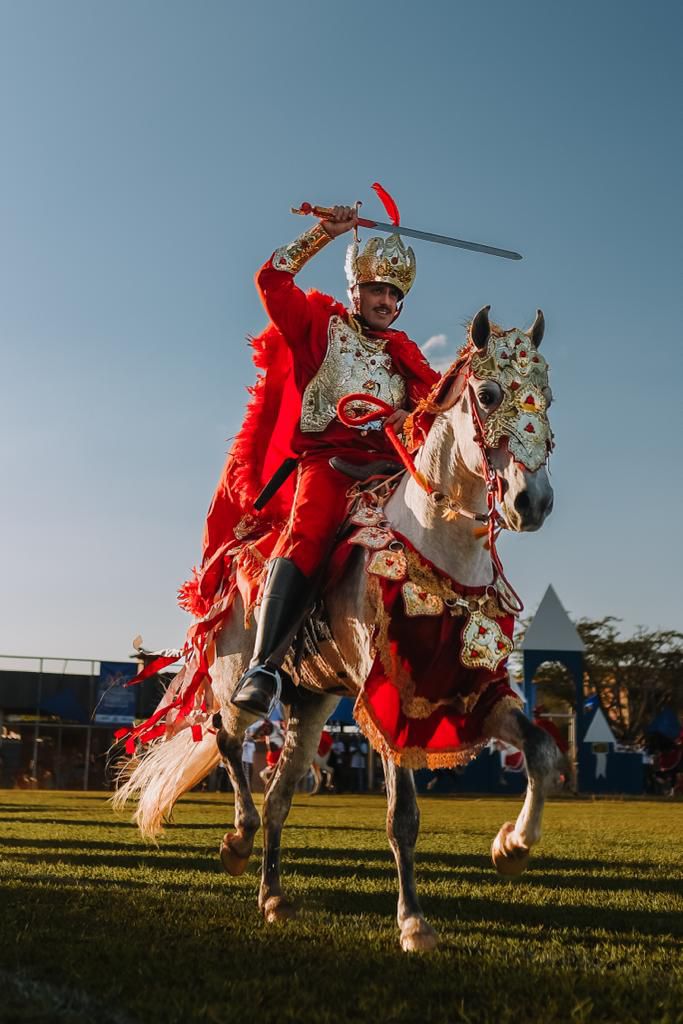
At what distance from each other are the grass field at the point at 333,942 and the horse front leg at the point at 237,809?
0.66ft

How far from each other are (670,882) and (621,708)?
159ft

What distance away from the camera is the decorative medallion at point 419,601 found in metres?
4.80

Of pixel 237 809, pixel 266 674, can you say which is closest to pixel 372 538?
pixel 266 674

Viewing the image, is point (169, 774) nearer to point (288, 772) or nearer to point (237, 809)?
point (237, 809)

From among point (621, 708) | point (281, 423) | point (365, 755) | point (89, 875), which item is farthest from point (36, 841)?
point (621, 708)

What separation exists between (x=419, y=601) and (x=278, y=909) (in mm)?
1846

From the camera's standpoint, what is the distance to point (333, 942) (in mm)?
4531

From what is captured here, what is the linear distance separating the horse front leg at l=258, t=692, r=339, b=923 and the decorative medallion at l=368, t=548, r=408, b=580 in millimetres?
1752

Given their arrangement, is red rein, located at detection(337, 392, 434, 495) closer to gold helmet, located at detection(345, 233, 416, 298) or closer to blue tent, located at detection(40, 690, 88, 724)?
gold helmet, located at detection(345, 233, 416, 298)

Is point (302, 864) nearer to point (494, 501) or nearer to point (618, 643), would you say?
point (494, 501)

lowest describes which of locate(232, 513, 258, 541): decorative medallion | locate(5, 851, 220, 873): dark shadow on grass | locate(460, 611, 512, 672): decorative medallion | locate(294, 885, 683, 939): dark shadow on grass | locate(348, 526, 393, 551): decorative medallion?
locate(5, 851, 220, 873): dark shadow on grass

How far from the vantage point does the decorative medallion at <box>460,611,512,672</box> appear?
4.75 m

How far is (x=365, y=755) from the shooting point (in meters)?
35.1

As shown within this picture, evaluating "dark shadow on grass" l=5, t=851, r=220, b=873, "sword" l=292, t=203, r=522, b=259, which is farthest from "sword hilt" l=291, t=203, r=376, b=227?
"dark shadow on grass" l=5, t=851, r=220, b=873
